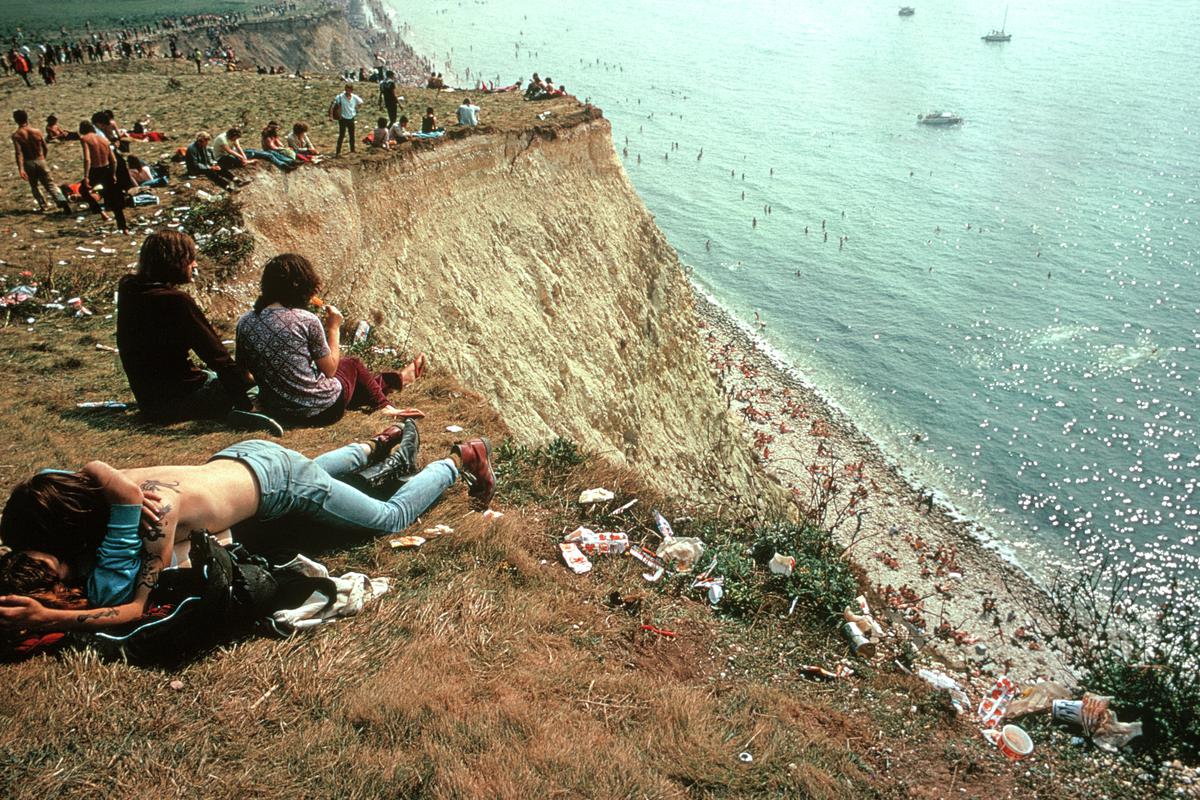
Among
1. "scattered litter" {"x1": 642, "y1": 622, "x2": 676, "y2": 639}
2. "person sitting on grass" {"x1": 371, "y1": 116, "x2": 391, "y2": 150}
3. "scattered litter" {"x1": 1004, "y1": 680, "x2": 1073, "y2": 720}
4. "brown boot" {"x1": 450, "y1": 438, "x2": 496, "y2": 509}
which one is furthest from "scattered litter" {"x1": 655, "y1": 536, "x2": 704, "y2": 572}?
"person sitting on grass" {"x1": 371, "y1": 116, "x2": 391, "y2": 150}

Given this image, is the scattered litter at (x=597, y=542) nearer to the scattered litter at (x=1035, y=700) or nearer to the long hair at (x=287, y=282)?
the long hair at (x=287, y=282)

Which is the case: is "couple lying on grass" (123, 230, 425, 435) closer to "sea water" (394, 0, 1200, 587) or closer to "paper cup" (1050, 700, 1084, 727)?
"paper cup" (1050, 700, 1084, 727)

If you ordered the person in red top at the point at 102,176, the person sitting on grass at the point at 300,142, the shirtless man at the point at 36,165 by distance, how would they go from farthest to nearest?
the person sitting on grass at the point at 300,142 → the shirtless man at the point at 36,165 → the person in red top at the point at 102,176

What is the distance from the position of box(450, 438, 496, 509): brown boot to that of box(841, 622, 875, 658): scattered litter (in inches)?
152

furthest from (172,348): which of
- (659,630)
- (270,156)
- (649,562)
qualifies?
(270,156)

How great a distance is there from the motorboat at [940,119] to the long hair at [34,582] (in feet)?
289

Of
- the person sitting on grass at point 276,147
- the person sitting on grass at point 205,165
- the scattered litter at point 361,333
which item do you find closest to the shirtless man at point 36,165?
the person sitting on grass at point 205,165

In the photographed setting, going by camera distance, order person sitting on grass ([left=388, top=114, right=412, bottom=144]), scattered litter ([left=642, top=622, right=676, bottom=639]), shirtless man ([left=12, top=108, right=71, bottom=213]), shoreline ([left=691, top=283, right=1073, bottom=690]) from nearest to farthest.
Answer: scattered litter ([left=642, top=622, right=676, bottom=639]) < shirtless man ([left=12, top=108, right=71, bottom=213]) < person sitting on grass ([left=388, top=114, right=412, bottom=144]) < shoreline ([left=691, top=283, right=1073, bottom=690])

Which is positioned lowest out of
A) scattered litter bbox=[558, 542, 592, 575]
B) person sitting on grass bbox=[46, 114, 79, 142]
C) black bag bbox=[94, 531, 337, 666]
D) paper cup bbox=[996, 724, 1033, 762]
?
paper cup bbox=[996, 724, 1033, 762]

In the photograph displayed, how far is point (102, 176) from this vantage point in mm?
13352

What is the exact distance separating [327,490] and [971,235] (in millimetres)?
57605

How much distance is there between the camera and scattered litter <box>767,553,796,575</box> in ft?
26.1

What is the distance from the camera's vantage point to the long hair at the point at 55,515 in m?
4.04

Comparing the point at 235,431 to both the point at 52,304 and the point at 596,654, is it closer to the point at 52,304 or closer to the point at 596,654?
the point at 596,654
